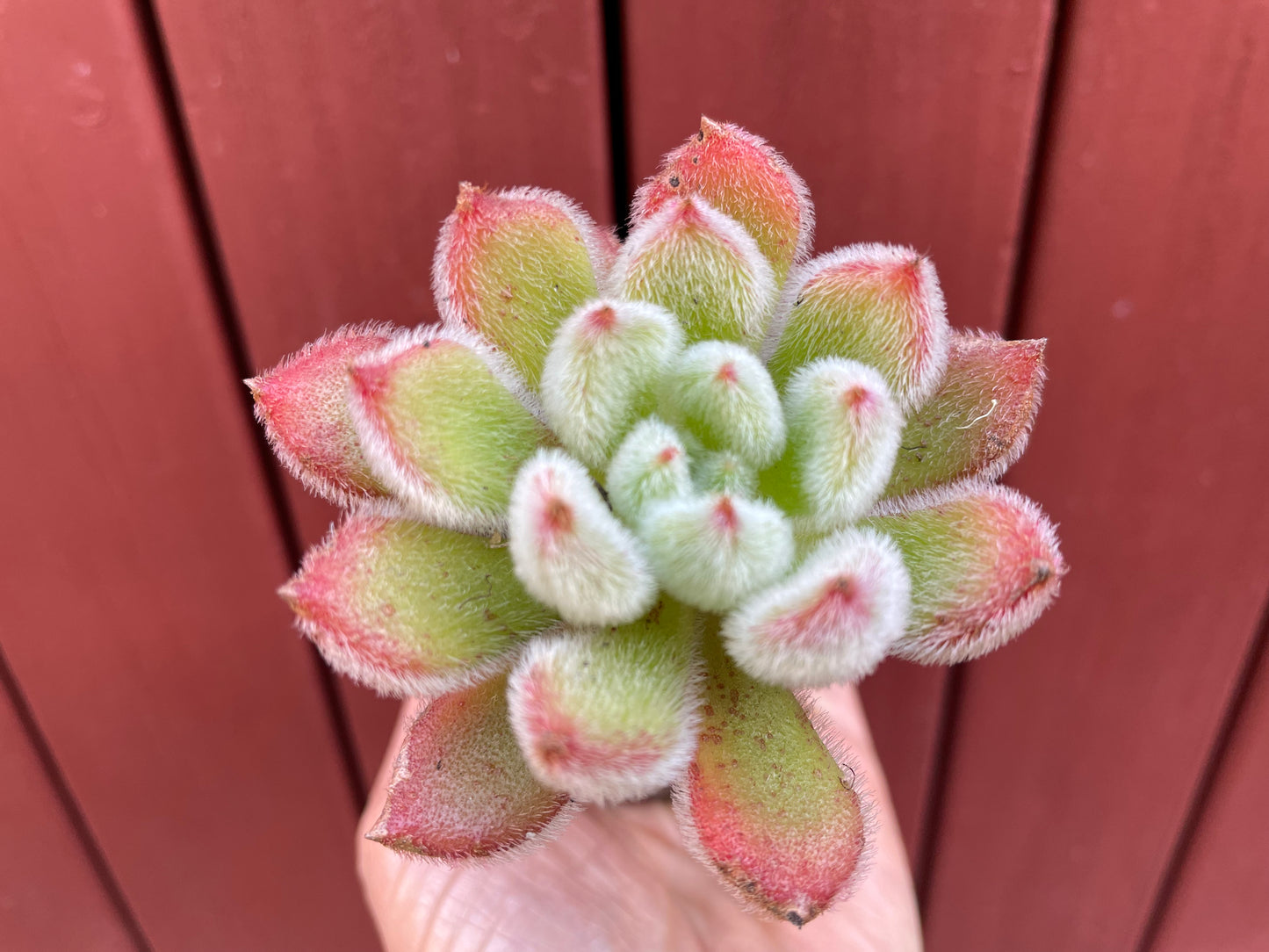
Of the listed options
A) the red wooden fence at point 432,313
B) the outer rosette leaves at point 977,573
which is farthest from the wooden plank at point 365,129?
the outer rosette leaves at point 977,573

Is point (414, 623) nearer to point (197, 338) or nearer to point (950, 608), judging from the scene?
point (950, 608)

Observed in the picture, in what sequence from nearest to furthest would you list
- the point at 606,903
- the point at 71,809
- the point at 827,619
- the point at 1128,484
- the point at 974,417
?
the point at 827,619 → the point at 974,417 → the point at 606,903 → the point at 1128,484 → the point at 71,809

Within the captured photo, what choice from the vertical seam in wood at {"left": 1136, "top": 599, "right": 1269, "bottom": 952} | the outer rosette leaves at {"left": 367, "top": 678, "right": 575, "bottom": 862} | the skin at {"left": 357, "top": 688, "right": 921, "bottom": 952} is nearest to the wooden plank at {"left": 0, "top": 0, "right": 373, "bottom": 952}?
the skin at {"left": 357, "top": 688, "right": 921, "bottom": 952}

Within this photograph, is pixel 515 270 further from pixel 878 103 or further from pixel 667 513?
pixel 878 103

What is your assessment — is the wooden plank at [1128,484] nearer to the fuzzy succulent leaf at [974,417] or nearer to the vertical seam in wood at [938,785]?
the vertical seam in wood at [938,785]

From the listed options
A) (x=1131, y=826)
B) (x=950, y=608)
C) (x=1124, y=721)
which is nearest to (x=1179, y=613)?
(x=1124, y=721)

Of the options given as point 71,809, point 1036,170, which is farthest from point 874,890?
point 71,809

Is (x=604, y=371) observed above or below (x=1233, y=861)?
above
